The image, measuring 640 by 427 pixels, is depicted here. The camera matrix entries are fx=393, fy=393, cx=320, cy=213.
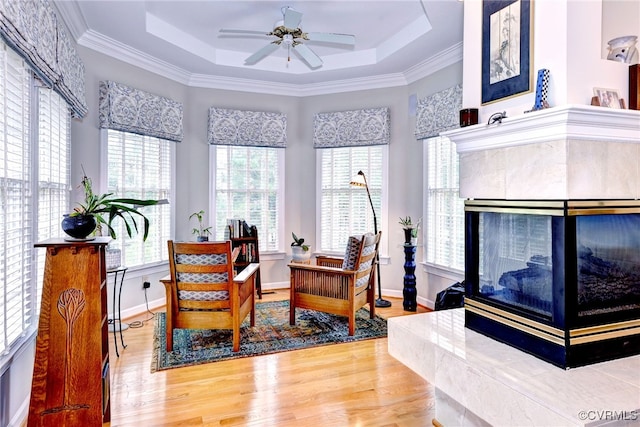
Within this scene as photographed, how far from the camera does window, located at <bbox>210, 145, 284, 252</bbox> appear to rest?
5309 millimetres

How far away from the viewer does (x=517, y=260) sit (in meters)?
2.10

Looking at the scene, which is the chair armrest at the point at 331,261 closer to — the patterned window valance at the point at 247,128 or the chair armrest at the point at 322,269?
the chair armrest at the point at 322,269

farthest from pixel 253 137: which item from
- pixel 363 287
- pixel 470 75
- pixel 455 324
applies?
pixel 455 324

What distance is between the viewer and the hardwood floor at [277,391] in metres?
2.31

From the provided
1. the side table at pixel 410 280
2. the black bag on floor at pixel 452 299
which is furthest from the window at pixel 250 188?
the black bag on floor at pixel 452 299

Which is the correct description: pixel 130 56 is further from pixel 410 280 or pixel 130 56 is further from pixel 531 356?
pixel 531 356

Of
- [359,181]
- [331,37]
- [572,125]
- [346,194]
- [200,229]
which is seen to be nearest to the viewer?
[572,125]

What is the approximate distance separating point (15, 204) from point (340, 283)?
2.52 metres

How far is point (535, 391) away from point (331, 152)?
427 centimetres

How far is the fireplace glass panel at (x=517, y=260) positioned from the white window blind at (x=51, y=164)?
9.41 ft

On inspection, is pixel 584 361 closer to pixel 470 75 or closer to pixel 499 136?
pixel 499 136

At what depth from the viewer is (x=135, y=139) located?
4.41m

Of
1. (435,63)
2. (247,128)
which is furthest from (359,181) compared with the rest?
(247,128)

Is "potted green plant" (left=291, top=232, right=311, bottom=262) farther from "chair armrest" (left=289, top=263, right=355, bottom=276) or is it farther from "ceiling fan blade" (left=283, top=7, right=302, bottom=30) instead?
"ceiling fan blade" (left=283, top=7, right=302, bottom=30)
